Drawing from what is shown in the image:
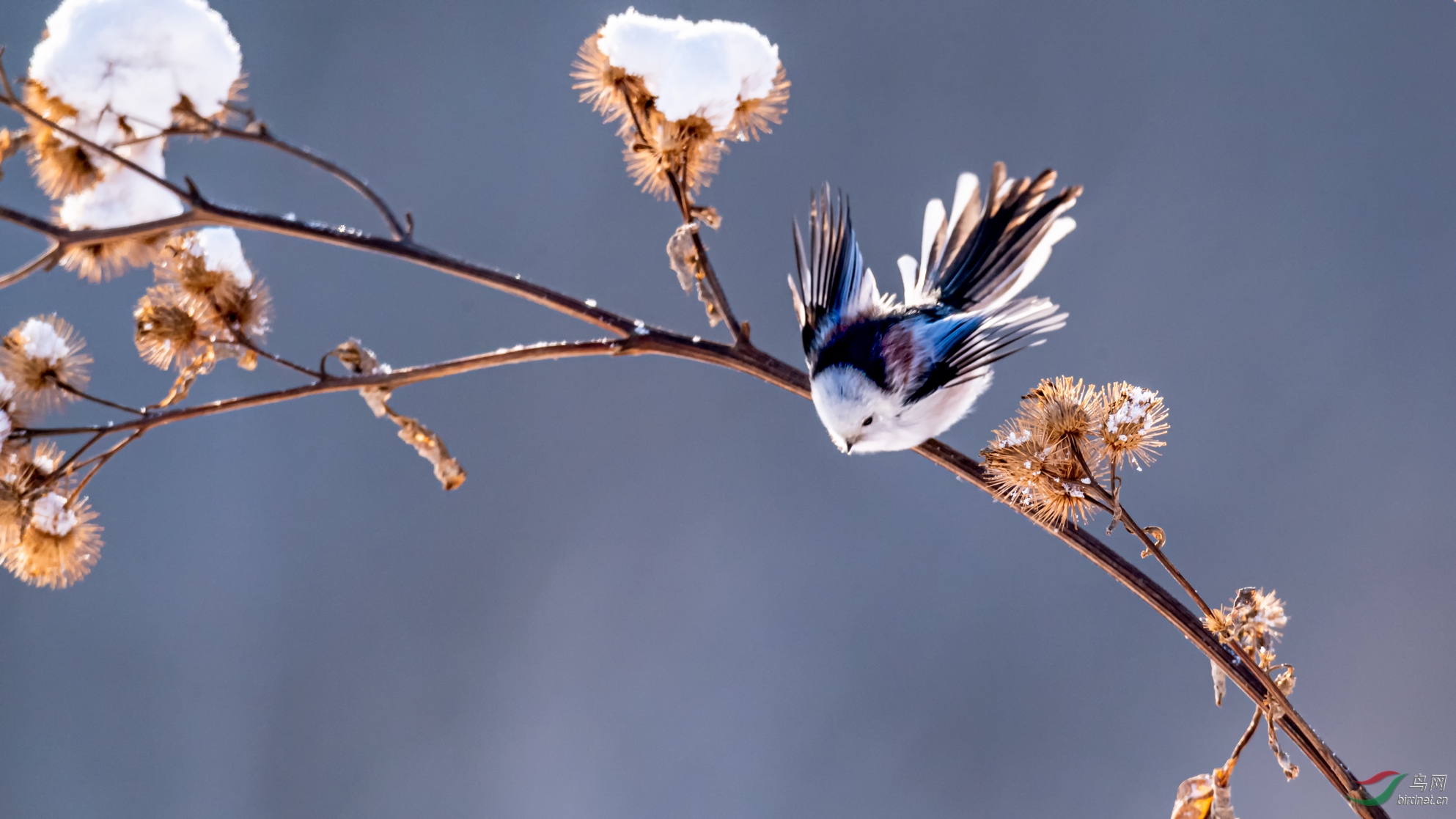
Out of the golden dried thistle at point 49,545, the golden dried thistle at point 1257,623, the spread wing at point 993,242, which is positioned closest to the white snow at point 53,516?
the golden dried thistle at point 49,545

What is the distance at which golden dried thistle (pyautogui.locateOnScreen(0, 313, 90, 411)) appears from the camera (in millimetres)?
464

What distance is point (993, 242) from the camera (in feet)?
1.51

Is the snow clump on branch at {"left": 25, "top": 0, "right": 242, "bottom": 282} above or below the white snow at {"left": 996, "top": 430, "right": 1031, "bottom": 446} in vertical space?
above

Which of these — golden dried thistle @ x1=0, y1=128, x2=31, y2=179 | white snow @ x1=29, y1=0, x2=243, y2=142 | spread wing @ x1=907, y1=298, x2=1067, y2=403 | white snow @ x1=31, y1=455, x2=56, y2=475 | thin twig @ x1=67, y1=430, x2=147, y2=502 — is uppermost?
white snow @ x1=29, y1=0, x2=243, y2=142

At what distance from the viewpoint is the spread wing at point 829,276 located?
447 mm

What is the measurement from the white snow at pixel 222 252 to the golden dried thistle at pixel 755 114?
266 mm

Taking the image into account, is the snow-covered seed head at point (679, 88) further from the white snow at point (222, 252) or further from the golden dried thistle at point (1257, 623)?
the golden dried thistle at point (1257, 623)

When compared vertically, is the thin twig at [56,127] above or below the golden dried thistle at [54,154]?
below

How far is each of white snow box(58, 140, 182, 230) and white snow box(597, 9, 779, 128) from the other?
0.77 feet

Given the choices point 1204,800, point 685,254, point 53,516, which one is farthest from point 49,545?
point 1204,800

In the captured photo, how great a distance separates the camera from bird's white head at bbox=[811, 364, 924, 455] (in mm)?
407

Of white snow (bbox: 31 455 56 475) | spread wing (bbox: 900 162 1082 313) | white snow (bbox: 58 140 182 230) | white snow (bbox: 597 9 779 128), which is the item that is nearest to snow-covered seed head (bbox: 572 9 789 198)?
white snow (bbox: 597 9 779 128)

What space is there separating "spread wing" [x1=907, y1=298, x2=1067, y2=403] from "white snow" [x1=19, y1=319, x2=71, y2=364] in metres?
0.43

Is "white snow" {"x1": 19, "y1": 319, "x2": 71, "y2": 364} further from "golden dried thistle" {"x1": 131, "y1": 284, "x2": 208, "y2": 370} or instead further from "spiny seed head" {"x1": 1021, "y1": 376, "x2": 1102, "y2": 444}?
"spiny seed head" {"x1": 1021, "y1": 376, "x2": 1102, "y2": 444}
